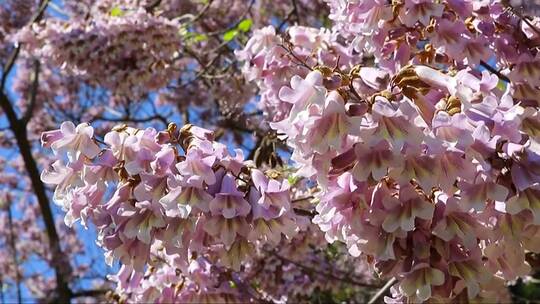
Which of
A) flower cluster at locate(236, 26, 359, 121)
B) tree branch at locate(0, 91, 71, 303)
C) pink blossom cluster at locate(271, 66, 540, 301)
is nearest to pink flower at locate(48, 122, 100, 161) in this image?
pink blossom cluster at locate(271, 66, 540, 301)

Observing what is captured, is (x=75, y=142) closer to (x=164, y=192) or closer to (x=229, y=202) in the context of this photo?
(x=164, y=192)

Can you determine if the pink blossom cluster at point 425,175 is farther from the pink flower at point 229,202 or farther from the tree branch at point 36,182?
the tree branch at point 36,182

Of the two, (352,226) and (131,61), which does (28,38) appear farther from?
(352,226)

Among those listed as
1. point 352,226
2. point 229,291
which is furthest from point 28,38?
point 352,226

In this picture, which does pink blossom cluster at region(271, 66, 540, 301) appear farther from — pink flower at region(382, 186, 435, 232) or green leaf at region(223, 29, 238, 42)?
green leaf at region(223, 29, 238, 42)

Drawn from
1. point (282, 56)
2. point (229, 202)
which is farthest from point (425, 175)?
point (282, 56)
